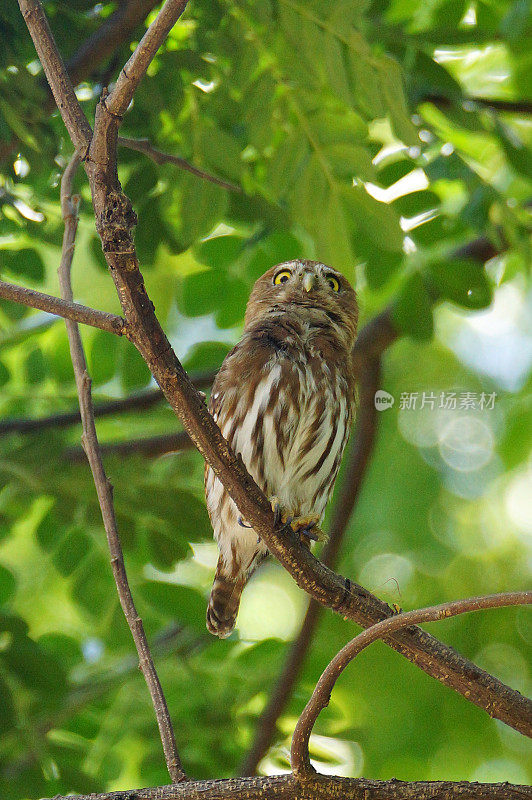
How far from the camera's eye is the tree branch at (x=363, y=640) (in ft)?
5.35

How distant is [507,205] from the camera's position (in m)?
3.45

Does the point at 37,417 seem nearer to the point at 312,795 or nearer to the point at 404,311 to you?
the point at 404,311

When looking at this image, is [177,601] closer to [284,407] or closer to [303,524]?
[284,407]

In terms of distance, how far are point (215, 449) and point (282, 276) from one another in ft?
5.31

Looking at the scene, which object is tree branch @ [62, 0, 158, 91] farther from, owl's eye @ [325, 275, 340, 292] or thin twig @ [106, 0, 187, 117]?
thin twig @ [106, 0, 187, 117]

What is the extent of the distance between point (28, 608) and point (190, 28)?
9.93 feet

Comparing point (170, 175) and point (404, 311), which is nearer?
point (170, 175)

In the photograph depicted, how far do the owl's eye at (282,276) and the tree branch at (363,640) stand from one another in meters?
1.85

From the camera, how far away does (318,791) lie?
1997mm

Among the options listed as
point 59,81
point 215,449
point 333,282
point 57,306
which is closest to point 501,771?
point 333,282

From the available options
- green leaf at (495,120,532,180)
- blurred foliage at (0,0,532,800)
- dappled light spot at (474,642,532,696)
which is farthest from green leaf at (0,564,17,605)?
green leaf at (495,120,532,180)

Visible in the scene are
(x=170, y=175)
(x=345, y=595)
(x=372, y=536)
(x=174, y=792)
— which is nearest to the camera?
(x=174, y=792)

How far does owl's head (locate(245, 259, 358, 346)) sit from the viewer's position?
10.9ft

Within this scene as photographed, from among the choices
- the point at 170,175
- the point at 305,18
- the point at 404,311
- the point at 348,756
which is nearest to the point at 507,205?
the point at 404,311
